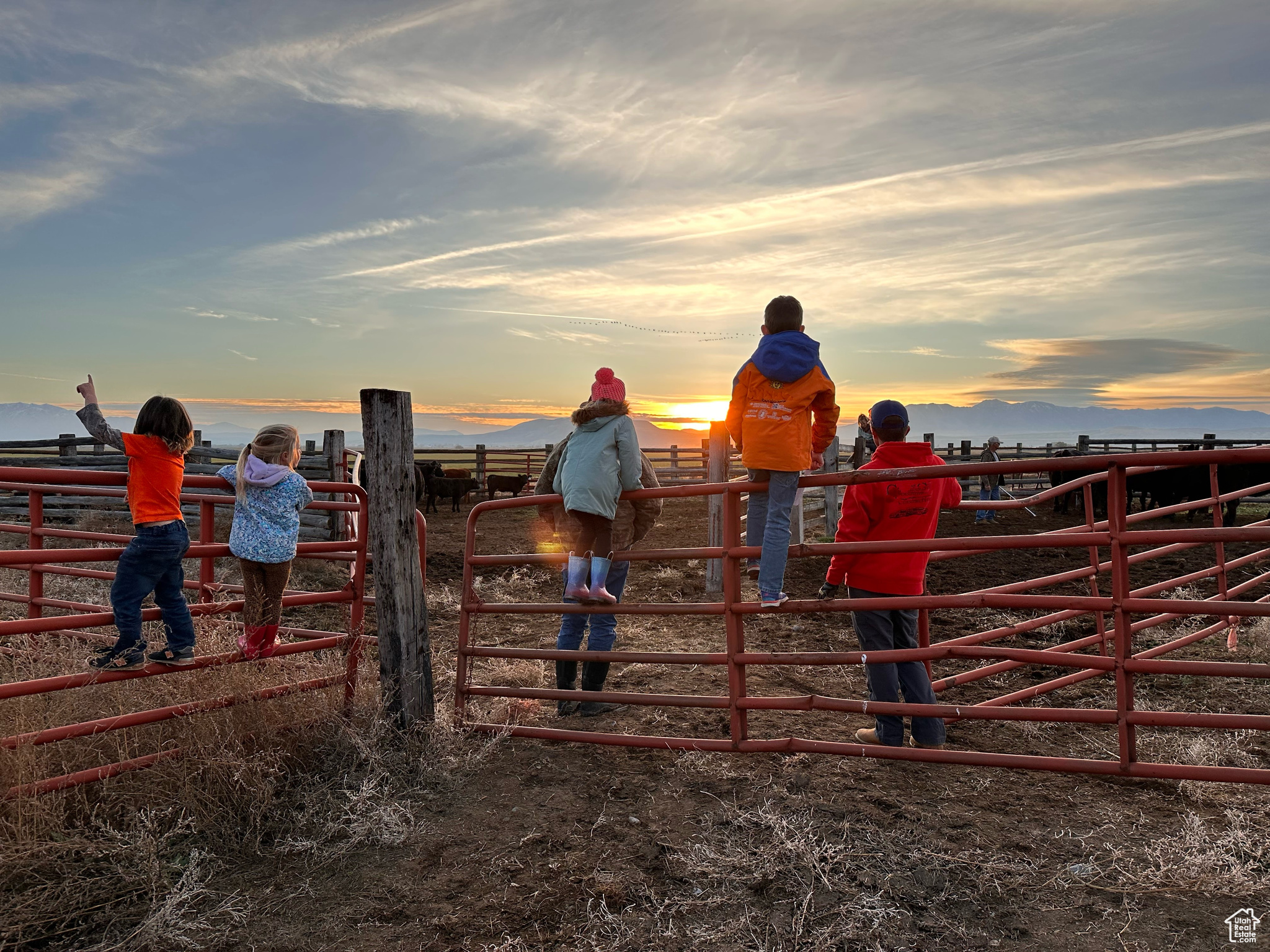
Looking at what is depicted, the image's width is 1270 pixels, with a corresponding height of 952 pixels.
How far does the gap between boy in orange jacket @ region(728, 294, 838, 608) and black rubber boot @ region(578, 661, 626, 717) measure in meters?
1.61

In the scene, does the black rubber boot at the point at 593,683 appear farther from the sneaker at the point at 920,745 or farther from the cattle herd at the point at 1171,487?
the cattle herd at the point at 1171,487

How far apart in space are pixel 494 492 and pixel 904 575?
2255cm

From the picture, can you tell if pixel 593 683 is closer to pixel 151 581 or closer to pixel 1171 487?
pixel 151 581

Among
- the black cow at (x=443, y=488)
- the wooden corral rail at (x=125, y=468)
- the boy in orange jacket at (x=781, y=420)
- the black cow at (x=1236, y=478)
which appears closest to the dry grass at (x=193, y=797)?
the boy in orange jacket at (x=781, y=420)

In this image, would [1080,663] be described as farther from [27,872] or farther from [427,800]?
[27,872]

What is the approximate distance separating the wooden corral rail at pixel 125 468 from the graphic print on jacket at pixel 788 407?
9.04 m

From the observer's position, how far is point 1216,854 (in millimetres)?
3299

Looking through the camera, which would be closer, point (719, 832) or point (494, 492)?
point (719, 832)

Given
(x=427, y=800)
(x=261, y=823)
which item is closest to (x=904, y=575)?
(x=427, y=800)

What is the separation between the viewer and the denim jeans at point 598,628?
5.16 m

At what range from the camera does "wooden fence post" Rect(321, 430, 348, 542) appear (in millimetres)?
14039

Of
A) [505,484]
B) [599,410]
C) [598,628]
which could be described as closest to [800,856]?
[598,628]

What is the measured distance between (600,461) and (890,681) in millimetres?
1922

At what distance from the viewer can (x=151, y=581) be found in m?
3.93
